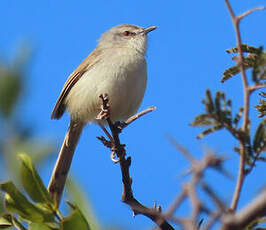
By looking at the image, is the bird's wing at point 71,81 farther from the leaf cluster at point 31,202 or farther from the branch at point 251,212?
the branch at point 251,212

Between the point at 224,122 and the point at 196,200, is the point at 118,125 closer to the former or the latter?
the point at 224,122

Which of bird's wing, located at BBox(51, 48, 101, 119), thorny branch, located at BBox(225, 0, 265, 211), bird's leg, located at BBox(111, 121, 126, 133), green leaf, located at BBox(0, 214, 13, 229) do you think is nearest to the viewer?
thorny branch, located at BBox(225, 0, 265, 211)

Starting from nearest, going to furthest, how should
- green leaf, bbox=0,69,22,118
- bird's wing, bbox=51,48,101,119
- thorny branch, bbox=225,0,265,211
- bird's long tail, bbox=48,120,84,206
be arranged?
thorny branch, bbox=225,0,265,211, green leaf, bbox=0,69,22,118, bird's long tail, bbox=48,120,84,206, bird's wing, bbox=51,48,101,119

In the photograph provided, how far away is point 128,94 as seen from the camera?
5156 millimetres

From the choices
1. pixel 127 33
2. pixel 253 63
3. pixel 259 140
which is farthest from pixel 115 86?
pixel 259 140

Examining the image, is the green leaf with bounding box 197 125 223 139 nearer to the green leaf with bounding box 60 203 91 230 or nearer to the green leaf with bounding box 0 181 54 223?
the green leaf with bounding box 60 203 91 230

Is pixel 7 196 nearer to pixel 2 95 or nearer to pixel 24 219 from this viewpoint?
pixel 24 219

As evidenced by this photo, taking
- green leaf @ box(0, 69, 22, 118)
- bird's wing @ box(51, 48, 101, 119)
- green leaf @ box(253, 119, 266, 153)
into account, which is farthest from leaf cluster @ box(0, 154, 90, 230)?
bird's wing @ box(51, 48, 101, 119)

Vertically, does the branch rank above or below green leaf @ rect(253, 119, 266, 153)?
below

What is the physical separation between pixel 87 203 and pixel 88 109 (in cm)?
352

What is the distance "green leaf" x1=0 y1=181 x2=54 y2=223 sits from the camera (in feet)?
5.43

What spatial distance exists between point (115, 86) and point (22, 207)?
3.40 m

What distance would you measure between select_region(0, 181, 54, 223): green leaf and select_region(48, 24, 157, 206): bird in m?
2.64

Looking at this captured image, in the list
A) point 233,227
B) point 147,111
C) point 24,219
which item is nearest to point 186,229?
point 233,227
